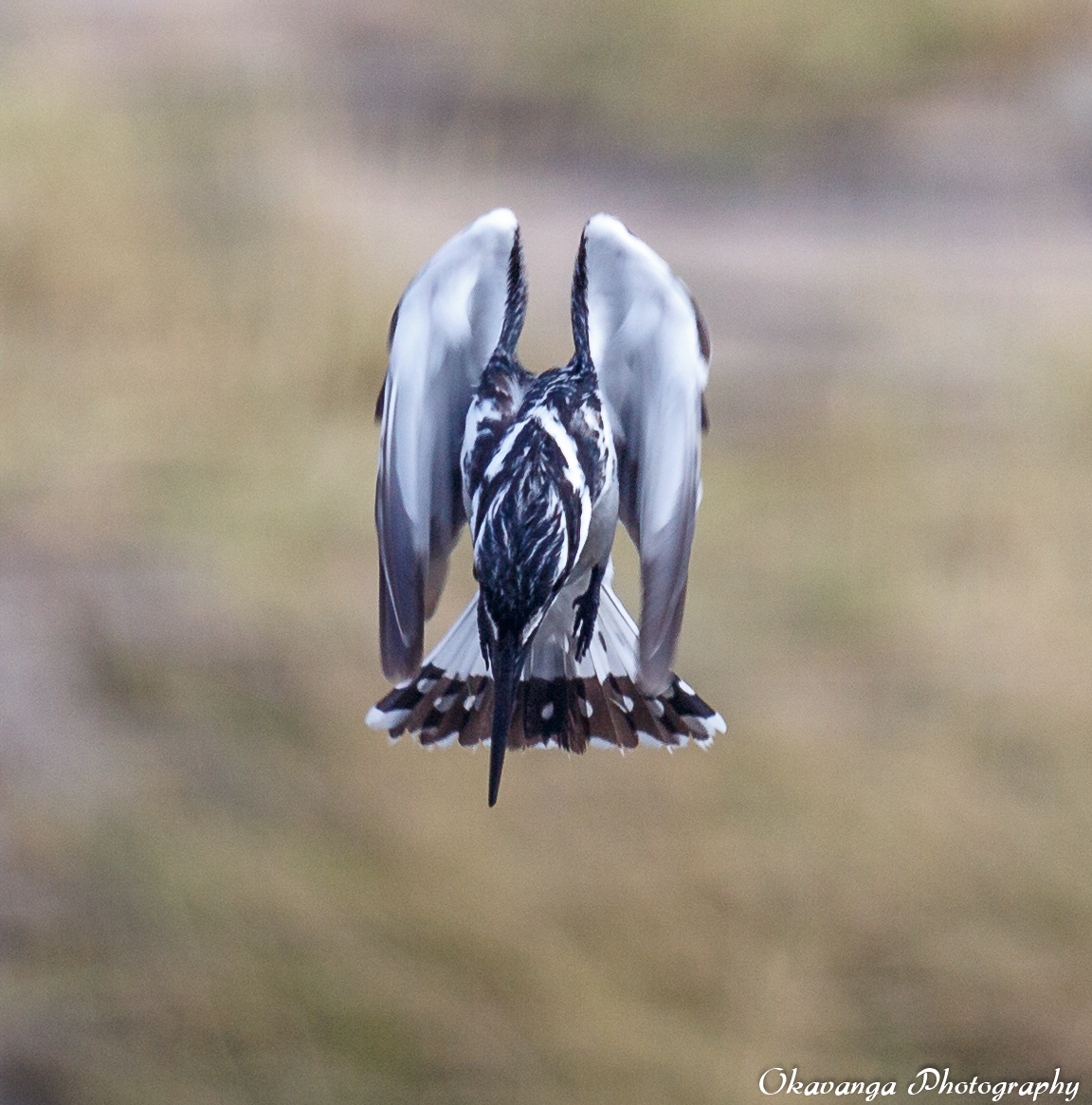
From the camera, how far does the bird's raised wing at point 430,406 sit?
3.30 feet

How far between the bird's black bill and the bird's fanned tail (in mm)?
262

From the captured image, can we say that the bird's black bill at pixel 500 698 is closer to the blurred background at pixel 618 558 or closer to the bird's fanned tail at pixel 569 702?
the bird's fanned tail at pixel 569 702

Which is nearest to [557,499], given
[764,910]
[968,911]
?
[764,910]

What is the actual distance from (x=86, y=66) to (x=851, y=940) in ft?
6.75

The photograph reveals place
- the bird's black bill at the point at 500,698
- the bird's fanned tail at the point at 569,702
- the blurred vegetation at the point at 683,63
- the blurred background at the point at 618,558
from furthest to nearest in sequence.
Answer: the blurred vegetation at the point at 683,63 < the blurred background at the point at 618,558 < the bird's fanned tail at the point at 569,702 < the bird's black bill at the point at 500,698

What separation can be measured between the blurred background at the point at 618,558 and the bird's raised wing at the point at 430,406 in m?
0.65

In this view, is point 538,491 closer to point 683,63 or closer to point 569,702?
point 569,702

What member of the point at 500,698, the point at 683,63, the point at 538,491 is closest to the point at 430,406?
the point at 538,491

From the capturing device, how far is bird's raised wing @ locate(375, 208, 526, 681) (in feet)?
3.30

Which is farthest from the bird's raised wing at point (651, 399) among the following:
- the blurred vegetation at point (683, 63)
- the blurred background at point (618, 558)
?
the blurred vegetation at point (683, 63)

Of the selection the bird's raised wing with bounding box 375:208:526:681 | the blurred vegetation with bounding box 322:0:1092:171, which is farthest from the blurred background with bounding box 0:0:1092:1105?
the bird's raised wing with bounding box 375:208:526:681

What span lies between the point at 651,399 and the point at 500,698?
35 cm

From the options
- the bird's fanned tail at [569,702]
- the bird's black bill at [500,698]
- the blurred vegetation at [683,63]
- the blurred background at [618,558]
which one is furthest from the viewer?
the blurred vegetation at [683,63]

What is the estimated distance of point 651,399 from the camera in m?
1.10
